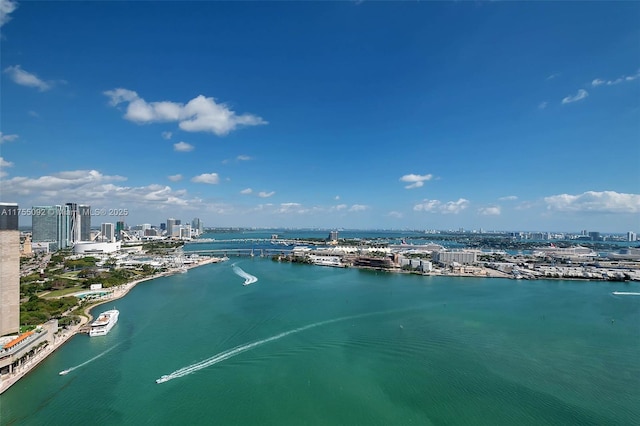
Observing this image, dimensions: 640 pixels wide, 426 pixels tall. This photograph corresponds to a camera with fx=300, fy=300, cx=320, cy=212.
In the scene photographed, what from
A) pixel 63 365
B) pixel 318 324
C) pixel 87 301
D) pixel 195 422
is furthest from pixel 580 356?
pixel 87 301

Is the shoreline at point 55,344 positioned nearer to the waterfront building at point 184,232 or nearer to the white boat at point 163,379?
the white boat at point 163,379

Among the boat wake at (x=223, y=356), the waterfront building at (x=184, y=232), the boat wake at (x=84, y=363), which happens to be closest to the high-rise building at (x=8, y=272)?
the boat wake at (x=84, y=363)

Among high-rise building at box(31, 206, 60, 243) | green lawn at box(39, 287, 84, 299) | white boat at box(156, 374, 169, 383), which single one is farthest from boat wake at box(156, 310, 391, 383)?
high-rise building at box(31, 206, 60, 243)

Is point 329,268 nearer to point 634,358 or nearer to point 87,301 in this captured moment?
point 87,301

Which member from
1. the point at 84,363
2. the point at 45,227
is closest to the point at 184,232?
the point at 45,227

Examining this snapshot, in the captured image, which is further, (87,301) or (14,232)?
(87,301)

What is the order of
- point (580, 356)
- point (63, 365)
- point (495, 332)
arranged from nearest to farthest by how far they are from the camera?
point (63, 365) < point (580, 356) < point (495, 332)
